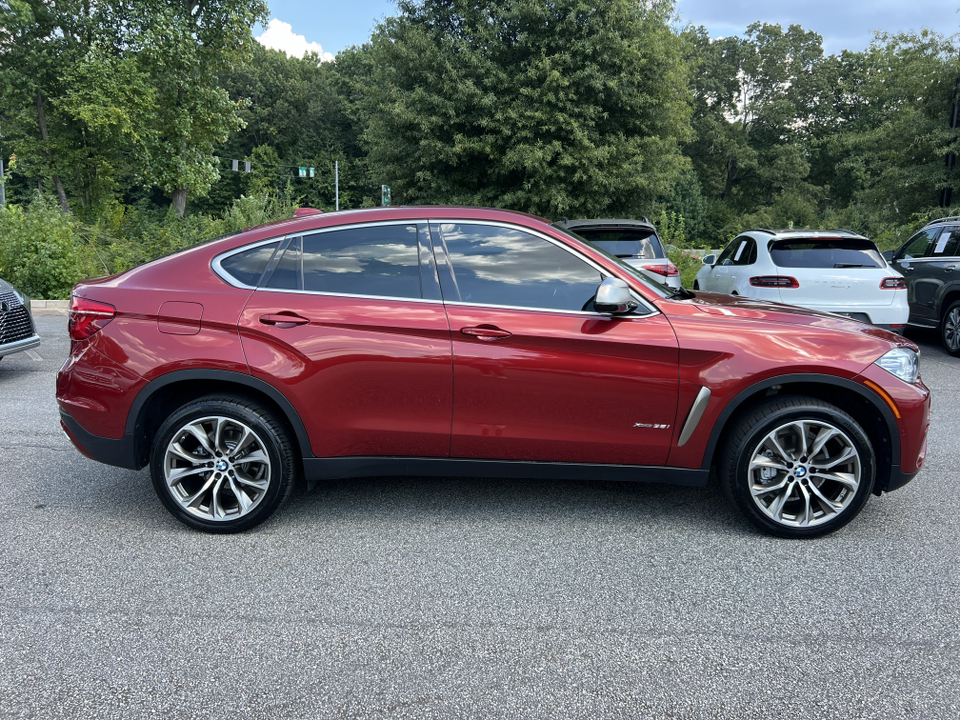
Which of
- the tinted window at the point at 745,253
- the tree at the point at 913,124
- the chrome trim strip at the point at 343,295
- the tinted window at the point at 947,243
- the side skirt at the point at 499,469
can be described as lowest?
the side skirt at the point at 499,469

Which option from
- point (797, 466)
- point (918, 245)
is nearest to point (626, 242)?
point (918, 245)

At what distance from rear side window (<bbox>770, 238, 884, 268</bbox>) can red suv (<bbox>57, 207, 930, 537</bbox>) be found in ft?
16.3

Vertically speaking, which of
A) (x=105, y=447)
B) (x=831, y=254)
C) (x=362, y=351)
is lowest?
(x=105, y=447)

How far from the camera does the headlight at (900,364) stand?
380 cm

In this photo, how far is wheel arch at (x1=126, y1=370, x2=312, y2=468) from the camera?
3.80m

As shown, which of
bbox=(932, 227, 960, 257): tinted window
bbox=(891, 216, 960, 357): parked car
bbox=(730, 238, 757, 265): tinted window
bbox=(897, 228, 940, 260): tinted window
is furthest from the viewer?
bbox=(897, 228, 940, 260): tinted window

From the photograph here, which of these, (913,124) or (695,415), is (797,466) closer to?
(695,415)

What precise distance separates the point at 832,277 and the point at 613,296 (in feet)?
19.5

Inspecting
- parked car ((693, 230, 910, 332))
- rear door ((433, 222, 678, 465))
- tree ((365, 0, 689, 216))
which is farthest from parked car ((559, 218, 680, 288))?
tree ((365, 0, 689, 216))

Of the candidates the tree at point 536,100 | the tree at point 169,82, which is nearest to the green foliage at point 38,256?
the tree at point 536,100

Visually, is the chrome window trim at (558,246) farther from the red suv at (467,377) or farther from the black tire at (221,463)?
the black tire at (221,463)

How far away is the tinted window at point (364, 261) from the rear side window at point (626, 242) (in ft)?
20.8

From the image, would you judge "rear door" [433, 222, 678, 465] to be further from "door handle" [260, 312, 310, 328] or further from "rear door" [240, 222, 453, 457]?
"door handle" [260, 312, 310, 328]

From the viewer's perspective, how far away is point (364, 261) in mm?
3930
